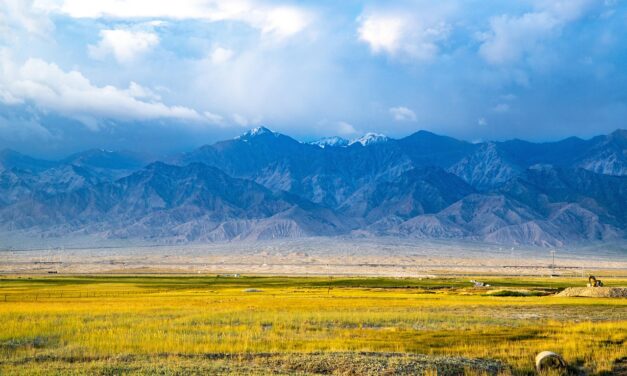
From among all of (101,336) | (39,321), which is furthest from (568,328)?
(39,321)

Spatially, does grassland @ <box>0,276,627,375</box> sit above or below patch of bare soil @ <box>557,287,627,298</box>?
above

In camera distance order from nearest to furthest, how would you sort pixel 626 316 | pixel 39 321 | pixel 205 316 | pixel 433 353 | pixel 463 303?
pixel 433 353
pixel 39 321
pixel 205 316
pixel 626 316
pixel 463 303

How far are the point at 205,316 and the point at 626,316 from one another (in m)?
30.1

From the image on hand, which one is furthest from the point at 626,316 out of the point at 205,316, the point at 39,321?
the point at 39,321

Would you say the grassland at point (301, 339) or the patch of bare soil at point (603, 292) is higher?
the grassland at point (301, 339)

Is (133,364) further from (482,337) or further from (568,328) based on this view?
(568,328)

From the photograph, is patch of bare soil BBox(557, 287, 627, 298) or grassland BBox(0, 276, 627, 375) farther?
patch of bare soil BBox(557, 287, 627, 298)

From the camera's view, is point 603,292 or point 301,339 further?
point 603,292

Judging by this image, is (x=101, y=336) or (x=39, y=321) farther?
(x=39, y=321)

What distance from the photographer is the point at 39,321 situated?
1607 inches

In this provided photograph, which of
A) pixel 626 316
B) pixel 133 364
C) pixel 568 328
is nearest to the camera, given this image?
pixel 133 364

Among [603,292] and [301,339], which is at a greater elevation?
Answer: [301,339]

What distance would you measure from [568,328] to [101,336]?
2582cm

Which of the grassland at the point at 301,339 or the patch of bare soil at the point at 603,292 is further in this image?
the patch of bare soil at the point at 603,292
